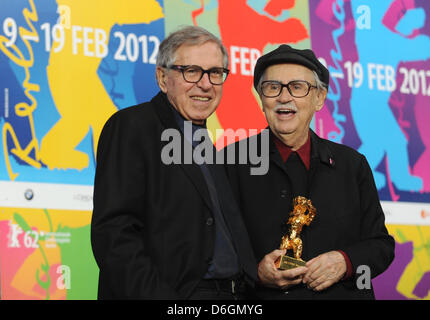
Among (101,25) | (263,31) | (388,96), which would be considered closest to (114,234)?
(101,25)

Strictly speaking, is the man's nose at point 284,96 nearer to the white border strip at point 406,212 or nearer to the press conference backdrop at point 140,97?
the press conference backdrop at point 140,97

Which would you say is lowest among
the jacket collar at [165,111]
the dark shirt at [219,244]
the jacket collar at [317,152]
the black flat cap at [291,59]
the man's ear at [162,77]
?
the dark shirt at [219,244]

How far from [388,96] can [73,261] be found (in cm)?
200

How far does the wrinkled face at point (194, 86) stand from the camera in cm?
Answer: 208

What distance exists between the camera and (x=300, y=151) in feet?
7.86

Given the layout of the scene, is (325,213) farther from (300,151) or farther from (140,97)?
(140,97)

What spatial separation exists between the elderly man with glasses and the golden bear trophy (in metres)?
0.13

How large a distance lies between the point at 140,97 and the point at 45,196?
662 millimetres

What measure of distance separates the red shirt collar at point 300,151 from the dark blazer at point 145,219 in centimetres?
48

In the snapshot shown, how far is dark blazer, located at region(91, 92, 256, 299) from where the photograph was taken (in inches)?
71.7

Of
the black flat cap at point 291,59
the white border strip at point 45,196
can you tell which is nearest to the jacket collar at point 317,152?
the black flat cap at point 291,59

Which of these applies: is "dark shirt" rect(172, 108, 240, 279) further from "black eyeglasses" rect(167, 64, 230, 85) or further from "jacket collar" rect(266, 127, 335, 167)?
"jacket collar" rect(266, 127, 335, 167)

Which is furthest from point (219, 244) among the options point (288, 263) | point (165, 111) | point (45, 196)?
point (45, 196)

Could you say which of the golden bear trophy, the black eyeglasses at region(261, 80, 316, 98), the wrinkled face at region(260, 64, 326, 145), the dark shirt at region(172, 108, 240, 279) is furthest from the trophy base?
the black eyeglasses at region(261, 80, 316, 98)
